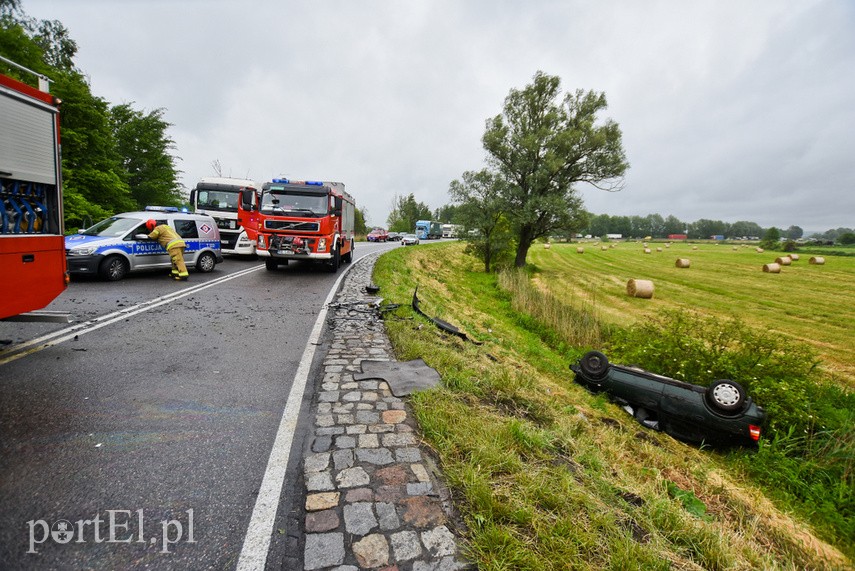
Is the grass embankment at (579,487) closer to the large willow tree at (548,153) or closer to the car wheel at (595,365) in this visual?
the car wheel at (595,365)

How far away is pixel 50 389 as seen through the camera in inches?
143

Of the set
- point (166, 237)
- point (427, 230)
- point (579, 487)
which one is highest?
point (427, 230)

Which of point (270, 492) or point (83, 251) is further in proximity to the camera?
point (83, 251)

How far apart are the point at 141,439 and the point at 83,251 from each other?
8673 mm

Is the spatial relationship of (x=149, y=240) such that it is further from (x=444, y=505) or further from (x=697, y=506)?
(x=697, y=506)

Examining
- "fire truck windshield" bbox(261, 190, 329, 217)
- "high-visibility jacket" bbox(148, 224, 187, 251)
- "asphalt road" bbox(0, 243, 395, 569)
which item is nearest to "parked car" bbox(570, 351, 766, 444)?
"asphalt road" bbox(0, 243, 395, 569)

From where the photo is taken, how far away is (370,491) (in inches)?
95.0

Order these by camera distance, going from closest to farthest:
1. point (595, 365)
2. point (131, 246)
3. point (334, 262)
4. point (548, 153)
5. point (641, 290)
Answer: point (595, 365)
point (131, 246)
point (334, 262)
point (641, 290)
point (548, 153)

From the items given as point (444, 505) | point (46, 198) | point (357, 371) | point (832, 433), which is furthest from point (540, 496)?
point (46, 198)

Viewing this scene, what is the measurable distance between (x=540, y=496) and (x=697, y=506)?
1987mm

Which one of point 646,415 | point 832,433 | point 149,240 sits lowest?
point 646,415

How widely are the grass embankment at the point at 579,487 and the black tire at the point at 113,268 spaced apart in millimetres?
8313

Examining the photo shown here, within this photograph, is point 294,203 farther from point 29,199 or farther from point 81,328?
point 29,199

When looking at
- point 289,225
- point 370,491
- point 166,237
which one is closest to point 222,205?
point 166,237
